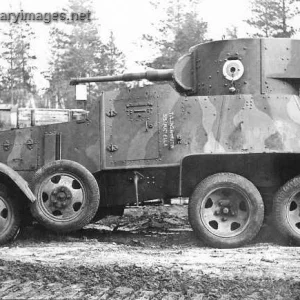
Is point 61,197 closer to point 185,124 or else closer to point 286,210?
point 185,124

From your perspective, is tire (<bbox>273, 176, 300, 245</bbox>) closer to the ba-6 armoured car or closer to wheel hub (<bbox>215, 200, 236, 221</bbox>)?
the ba-6 armoured car

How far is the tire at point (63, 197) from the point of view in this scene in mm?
9414

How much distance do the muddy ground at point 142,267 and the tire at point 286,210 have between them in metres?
0.21

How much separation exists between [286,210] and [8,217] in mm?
3929

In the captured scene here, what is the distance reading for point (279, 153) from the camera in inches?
362

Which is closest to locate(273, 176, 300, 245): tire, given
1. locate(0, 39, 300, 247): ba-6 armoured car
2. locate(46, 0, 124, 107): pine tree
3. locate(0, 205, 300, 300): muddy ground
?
locate(0, 39, 300, 247): ba-6 armoured car

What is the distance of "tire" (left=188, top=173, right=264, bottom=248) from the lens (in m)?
9.06

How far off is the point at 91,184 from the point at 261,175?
94.7 inches

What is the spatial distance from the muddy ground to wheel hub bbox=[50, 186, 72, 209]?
0.57 meters

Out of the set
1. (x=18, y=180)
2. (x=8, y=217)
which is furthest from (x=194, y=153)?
(x=8, y=217)

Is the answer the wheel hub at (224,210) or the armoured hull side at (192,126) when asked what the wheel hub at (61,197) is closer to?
the armoured hull side at (192,126)

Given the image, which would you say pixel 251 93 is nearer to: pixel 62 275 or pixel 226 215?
pixel 226 215

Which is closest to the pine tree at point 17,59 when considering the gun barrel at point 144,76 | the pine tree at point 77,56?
the pine tree at point 77,56

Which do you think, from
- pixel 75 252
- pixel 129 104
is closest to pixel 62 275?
pixel 75 252
